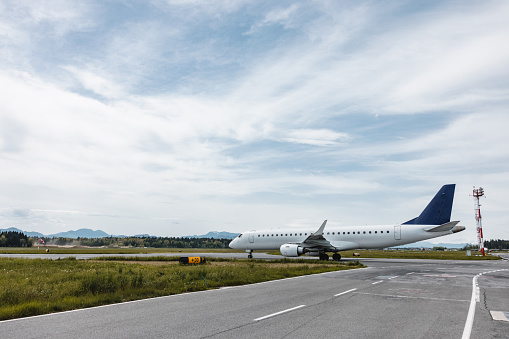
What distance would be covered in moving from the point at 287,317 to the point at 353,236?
3472 cm

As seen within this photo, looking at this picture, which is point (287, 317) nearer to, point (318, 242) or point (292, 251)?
point (292, 251)

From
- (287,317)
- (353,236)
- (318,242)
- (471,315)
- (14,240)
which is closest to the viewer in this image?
(287,317)

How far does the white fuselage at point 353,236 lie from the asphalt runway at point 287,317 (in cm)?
2728

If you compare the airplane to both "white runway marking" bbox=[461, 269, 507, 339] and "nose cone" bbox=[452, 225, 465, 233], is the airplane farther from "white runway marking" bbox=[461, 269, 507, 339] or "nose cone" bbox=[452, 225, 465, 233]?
"white runway marking" bbox=[461, 269, 507, 339]

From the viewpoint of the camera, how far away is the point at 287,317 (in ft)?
28.8

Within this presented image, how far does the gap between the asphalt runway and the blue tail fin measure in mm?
28634

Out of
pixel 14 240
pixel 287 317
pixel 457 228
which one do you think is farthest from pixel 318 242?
pixel 14 240

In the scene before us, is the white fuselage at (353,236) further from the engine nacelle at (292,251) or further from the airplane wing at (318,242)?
the engine nacelle at (292,251)

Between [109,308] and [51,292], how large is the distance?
421cm

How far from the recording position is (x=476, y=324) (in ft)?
27.0

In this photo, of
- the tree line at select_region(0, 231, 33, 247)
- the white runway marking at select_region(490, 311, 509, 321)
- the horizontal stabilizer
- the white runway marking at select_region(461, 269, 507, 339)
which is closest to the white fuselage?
the horizontal stabilizer

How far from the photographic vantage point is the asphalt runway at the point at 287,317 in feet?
23.9

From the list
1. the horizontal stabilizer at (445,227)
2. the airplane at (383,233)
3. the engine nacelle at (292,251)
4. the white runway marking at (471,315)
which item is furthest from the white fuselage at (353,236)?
the white runway marking at (471,315)

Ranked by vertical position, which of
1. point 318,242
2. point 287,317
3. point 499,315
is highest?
point 318,242
